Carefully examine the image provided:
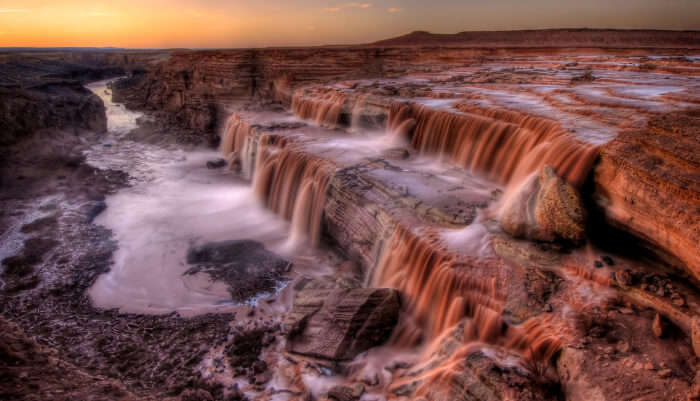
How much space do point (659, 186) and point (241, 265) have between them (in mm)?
7192

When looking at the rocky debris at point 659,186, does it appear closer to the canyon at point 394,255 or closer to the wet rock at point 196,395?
the canyon at point 394,255

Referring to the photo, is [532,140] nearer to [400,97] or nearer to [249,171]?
[400,97]

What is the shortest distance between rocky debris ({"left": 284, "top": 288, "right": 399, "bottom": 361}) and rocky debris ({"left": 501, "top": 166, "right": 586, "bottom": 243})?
214 cm

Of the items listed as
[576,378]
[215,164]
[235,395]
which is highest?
[215,164]

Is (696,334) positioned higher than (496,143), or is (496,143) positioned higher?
(496,143)

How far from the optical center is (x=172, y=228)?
10.3m

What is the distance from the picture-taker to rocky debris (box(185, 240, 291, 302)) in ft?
25.0

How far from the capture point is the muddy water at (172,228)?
24.2 feet

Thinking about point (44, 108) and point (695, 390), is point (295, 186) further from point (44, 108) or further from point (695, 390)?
point (44, 108)

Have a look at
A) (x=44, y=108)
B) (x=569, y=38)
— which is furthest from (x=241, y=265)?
(x=569, y=38)

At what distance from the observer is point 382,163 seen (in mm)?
9641

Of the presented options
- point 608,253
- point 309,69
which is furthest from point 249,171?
point 608,253

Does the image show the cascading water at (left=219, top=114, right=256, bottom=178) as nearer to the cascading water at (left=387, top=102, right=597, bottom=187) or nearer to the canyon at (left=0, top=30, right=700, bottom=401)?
the canyon at (left=0, top=30, right=700, bottom=401)

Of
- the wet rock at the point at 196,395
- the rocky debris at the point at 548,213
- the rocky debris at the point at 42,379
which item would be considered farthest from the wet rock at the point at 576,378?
the rocky debris at the point at 42,379
